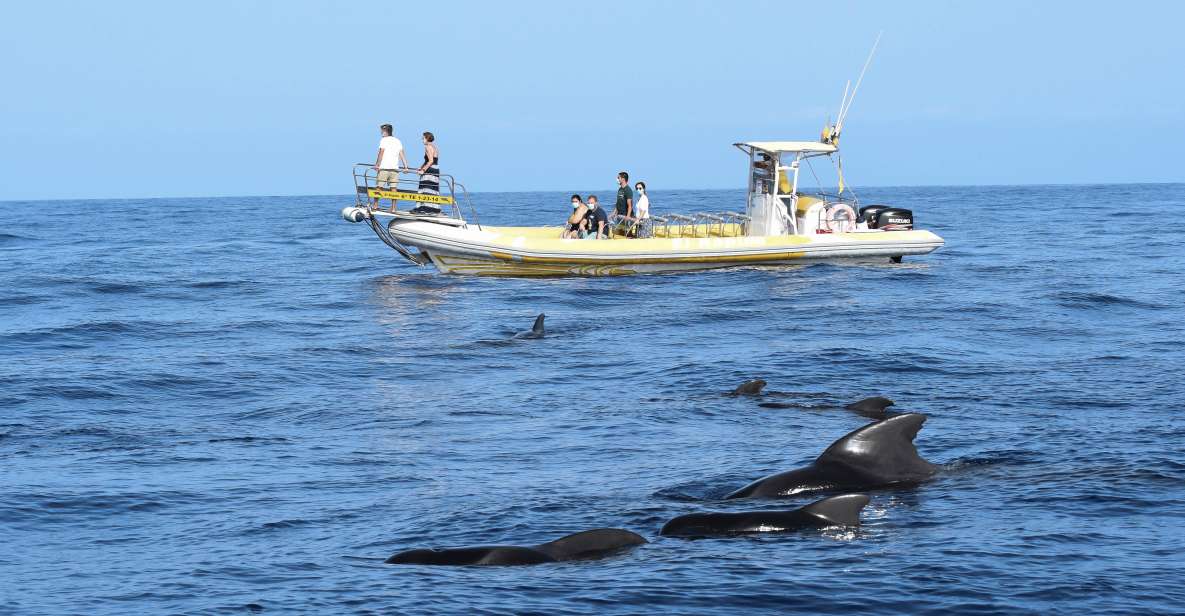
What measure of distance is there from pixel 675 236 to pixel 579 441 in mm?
16640

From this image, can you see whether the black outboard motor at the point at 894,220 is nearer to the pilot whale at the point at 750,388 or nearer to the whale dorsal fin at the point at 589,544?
the pilot whale at the point at 750,388

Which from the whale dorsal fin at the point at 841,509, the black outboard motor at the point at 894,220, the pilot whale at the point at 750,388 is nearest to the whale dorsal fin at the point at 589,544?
the whale dorsal fin at the point at 841,509

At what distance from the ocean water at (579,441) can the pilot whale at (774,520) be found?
12cm

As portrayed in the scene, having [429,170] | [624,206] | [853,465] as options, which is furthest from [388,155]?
[853,465]

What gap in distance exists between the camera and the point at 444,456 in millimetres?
12125

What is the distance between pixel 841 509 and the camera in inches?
358

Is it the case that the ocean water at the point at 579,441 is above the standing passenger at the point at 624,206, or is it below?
below

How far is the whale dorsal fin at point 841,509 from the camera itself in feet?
29.7

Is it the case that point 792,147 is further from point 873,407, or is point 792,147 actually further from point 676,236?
point 873,407

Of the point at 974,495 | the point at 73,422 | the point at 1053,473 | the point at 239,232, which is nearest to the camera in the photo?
the point at 974,495

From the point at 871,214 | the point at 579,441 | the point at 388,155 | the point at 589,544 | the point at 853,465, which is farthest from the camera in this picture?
the point at 871,214

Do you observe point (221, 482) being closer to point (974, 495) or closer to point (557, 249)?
point (974, 495)

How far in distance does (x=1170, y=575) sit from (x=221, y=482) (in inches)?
283

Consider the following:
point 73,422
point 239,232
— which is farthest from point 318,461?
point 239,232
